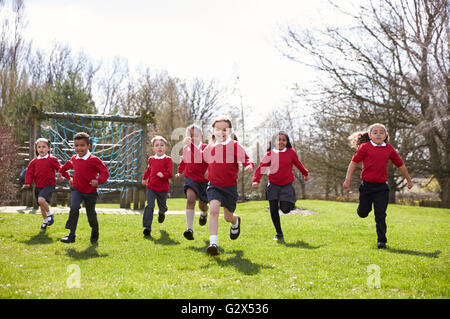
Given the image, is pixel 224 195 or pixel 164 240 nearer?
pixel 224 195

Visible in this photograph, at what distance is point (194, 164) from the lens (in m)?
6.64

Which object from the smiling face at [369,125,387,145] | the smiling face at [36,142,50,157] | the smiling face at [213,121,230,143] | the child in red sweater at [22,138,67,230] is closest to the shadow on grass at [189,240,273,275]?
the smiling face at [213,121,230,143]

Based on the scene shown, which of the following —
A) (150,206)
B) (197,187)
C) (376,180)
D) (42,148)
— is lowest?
(150,206)

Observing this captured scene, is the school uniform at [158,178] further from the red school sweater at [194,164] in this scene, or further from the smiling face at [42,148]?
the smiling face at [42,148]

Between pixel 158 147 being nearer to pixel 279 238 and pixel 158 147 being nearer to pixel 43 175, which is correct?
pixel 43 175

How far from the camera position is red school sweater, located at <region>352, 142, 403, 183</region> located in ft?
20.2

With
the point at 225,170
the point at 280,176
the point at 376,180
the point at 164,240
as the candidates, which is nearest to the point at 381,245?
the point at 376,180

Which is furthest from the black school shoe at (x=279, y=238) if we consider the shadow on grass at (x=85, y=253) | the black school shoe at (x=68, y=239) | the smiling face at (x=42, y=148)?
the smiling face at (x=42, y=148)

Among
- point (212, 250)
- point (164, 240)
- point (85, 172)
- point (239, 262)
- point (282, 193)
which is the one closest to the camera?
point (239, 262)

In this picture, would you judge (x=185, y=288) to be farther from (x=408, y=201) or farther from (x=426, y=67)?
(x=408, y=201)

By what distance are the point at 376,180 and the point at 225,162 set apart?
97.9 inches

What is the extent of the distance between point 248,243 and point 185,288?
269 cm

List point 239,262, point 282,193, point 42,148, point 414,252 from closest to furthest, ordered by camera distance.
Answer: point 239,262 < point 414,252 < point 282,193 < point 42,148

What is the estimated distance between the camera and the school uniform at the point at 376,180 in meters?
6.09
